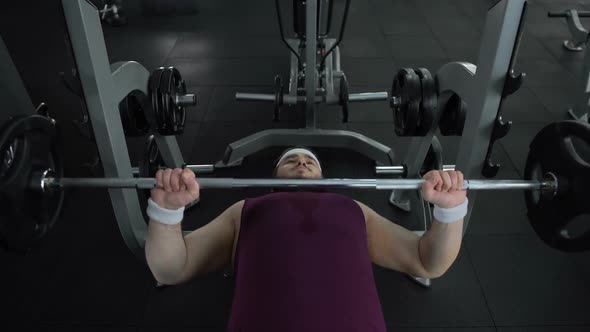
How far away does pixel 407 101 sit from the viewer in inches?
54.0

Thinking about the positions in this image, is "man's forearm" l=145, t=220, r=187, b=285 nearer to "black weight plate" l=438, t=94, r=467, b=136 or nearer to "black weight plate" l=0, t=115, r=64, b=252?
"black weight plate" l=0, t=115, r=64, b=252

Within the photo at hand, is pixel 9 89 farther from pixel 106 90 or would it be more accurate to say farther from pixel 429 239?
pixel 429 239

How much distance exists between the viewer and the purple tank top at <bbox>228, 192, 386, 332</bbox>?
32.9 inches

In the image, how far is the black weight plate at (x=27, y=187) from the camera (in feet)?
2.98

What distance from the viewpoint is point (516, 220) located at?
5.68 feet

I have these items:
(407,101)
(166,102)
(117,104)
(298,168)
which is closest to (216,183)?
(298,168)

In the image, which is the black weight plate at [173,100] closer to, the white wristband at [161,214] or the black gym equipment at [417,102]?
the white wristband at [161,214]

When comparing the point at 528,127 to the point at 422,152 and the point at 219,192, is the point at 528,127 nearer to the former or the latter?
the point at 422,152

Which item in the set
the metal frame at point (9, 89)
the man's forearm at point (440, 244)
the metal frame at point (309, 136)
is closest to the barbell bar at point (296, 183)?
the man's forearm at point (440, 244)

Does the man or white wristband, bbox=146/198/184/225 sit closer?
the man

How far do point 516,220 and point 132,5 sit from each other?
339cm

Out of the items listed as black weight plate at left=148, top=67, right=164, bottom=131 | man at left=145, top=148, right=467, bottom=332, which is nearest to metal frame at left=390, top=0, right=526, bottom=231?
man at left=145, top=148, right=467, bottom=332

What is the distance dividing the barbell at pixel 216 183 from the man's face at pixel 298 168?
150mm

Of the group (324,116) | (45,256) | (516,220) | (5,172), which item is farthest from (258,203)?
(324,116)
